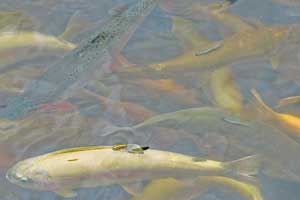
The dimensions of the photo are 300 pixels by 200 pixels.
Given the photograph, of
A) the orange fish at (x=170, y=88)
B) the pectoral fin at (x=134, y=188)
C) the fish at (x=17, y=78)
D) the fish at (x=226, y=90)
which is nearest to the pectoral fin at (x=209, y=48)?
the fish at (x=226, y=90)

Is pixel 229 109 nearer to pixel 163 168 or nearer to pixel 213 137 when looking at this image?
pixel 213 137

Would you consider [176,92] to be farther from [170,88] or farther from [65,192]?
[65,192]

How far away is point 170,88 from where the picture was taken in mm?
3475

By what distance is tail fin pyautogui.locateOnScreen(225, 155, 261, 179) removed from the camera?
2.86 meters

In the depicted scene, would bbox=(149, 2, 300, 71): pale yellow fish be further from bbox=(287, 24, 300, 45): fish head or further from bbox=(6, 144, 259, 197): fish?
bbox=(6, 144, 259, 197): fish

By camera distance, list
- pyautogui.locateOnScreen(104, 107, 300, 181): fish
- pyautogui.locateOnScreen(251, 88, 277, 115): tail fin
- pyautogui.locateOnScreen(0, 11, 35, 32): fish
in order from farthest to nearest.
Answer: pyautogui.locateOnScreen(0, 11, 35, 32): fish → pyautogui.locateOnScreen(251, 88, 277, 115): tail fin → pyautogui.locateOnScreen(104, 107, 300, 181): fish

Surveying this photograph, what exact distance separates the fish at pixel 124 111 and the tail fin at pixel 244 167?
2.19 feet

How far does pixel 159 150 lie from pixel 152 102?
0.48 meters

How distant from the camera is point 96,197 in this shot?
10.1 ft

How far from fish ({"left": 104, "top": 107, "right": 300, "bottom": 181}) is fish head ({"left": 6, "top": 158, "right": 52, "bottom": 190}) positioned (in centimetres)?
56

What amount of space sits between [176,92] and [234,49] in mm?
404

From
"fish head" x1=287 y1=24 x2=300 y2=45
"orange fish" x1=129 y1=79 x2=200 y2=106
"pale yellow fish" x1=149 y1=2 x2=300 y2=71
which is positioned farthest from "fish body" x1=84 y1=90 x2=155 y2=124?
"fish head" x1=287 y1=24 x2=300 y2=45

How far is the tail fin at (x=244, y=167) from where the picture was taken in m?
2.86

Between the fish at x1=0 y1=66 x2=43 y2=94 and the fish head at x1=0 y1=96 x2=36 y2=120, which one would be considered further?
the fish at x1=0 y1=66 x2=43 y2=94
